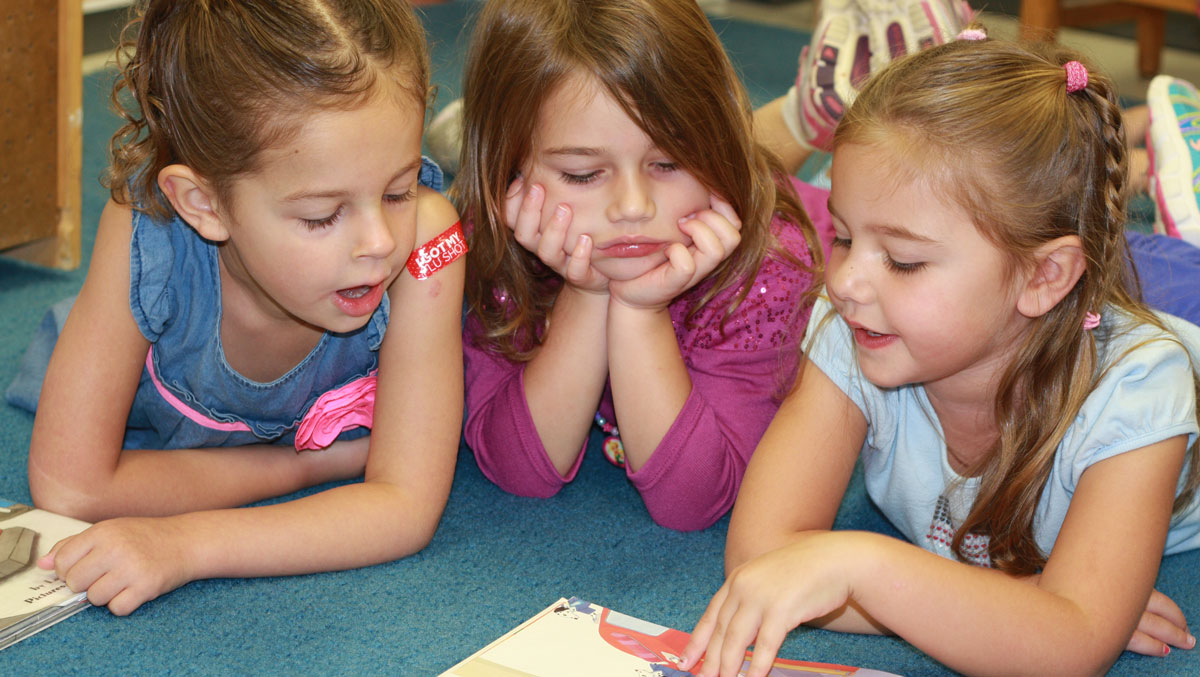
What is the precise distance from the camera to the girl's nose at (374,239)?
0.97 metres

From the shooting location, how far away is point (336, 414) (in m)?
1.20

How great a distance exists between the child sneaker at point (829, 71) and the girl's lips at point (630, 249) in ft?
2.34

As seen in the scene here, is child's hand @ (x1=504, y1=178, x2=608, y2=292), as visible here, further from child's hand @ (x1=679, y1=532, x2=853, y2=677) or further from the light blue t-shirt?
child's hand @ (x1=679, y1=532, x2=853, y2=677)

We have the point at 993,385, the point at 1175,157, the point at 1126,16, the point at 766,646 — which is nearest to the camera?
the point at 766,646

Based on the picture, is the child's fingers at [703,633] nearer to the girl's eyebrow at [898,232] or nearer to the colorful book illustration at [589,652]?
the colorful book illustration at [589,652]

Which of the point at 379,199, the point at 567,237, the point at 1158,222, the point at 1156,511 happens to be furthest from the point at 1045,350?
the point at 1158,222

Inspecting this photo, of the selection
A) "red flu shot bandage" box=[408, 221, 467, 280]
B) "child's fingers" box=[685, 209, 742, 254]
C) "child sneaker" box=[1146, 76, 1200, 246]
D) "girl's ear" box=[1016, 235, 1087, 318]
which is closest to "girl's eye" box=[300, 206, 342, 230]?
"red flu shot bandage" box=[408, 221, 467, 280]

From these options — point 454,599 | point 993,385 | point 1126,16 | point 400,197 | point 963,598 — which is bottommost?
point 454,599

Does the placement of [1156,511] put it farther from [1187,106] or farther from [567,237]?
[1187,106]

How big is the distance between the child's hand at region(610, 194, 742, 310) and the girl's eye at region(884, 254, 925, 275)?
0.63ft

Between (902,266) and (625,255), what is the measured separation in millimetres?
281

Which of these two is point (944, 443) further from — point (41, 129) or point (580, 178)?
point (41, 129)

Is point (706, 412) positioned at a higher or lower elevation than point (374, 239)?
lower

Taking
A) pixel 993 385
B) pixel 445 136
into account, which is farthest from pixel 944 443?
pixel 445 136
